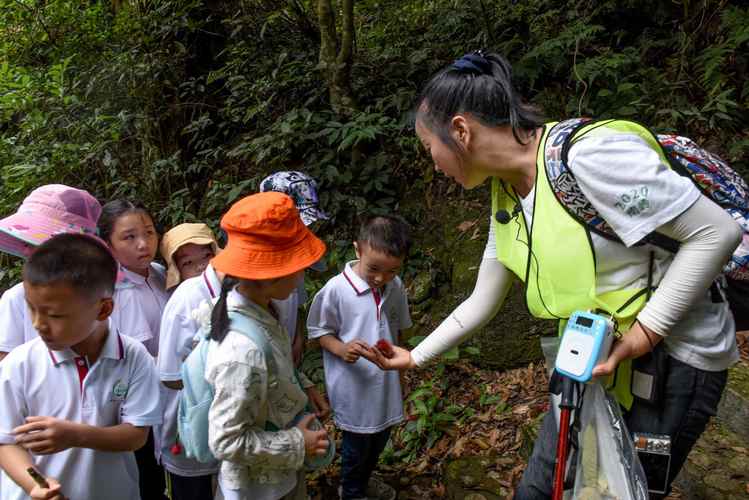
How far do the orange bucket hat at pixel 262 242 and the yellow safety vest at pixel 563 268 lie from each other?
75 centimetres

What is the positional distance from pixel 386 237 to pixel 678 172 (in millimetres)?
1387

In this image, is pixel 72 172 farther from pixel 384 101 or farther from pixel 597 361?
pixel 597 361

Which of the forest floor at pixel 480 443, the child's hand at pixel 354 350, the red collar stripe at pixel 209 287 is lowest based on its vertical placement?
the forest floor at pixel 480 443

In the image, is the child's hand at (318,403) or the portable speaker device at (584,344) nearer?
the portable speaker device at (584,344)

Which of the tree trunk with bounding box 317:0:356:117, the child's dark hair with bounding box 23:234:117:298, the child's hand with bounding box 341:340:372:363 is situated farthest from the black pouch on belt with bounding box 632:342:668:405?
the tree trunk with bounding box 317:0:356:117

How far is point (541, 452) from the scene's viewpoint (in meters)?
1.89

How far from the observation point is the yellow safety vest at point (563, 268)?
153 centimetres

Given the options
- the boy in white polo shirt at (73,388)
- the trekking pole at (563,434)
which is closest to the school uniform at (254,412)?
the boy in white polo shirt at (73,388)

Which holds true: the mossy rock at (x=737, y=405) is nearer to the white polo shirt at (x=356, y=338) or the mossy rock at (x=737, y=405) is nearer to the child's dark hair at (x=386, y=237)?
the white polo shirt at (x=356, y=338)

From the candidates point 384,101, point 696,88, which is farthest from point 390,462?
point 696,88

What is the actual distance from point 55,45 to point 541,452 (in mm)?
6921

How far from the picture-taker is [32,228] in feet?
8.00

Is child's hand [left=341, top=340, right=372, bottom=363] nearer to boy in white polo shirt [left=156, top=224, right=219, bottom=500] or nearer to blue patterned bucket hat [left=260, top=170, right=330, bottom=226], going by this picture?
boy in white polo shirt [left=156, top=224, right=219, bottom=500]

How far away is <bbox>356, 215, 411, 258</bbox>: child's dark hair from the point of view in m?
2.65
